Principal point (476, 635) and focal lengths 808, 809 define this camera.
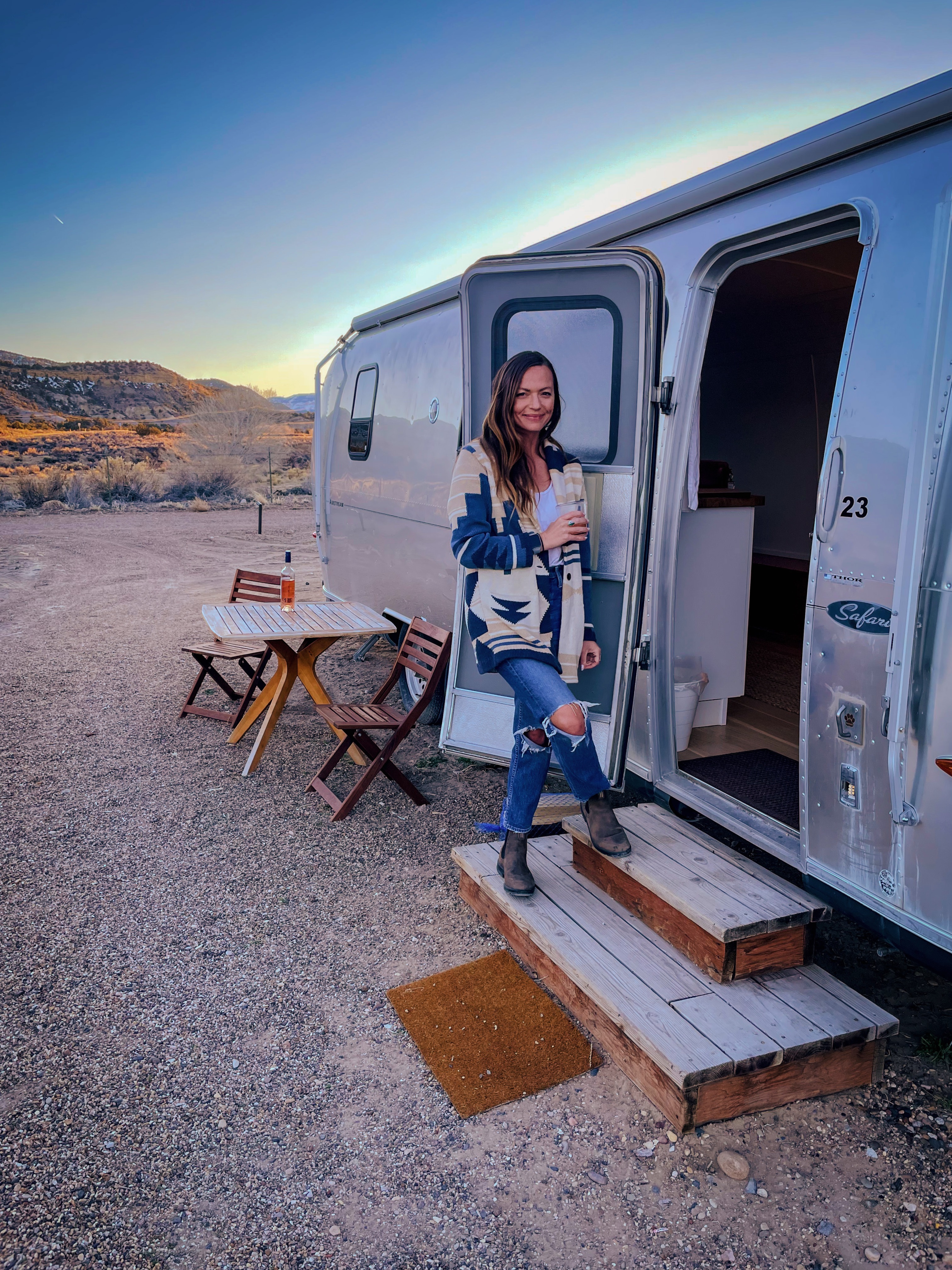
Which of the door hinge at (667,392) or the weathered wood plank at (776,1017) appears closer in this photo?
the weathered wood plank at (776,1017)

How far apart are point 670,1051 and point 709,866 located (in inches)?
30.7

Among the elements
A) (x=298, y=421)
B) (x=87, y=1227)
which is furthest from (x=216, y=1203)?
(x=298, y=421)

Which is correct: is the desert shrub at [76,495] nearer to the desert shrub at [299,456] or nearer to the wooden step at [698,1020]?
the desert shrub at [299,456]

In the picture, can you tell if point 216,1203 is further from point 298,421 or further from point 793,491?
point 298,421

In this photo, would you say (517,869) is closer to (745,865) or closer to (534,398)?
(745,865)

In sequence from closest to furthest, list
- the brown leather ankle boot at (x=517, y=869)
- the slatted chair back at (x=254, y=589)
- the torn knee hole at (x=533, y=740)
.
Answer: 1. the torn knee hole at (x=533, y=740)
2. the brown leather ankle boot at (x=517, y=869)
3. the slatted chair back at (x=254, y=589)

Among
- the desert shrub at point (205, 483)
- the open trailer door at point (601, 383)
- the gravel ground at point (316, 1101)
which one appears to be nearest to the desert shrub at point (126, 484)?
the desert shrub at point (205, 483)

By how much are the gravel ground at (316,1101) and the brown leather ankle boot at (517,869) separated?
1.07 ft

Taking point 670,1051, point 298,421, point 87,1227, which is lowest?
point 87,1227

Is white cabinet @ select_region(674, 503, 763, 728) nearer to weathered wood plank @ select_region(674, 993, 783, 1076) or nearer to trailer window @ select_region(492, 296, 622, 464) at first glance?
trailer window @ select_region(492, 296, 622, 464)

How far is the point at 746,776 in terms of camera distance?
3.42 metres

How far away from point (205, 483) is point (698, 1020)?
22685 mm

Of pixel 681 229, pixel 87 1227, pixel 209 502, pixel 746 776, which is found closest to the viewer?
pixel 87 1227

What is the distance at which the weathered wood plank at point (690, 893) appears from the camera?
7.80 ft
